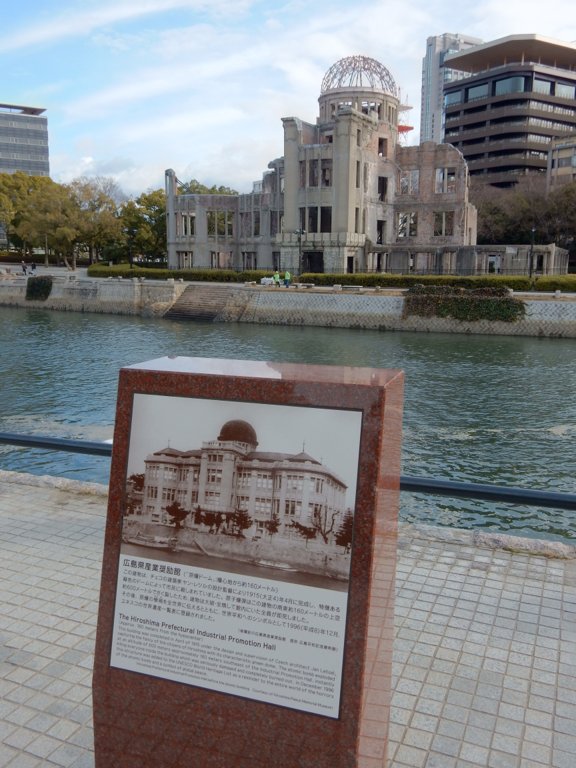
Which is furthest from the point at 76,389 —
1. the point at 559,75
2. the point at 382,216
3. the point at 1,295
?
the point at 559,75

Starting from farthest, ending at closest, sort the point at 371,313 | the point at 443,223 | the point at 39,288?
the point at 443,223 → the point at 39,288 → the point at 371,313

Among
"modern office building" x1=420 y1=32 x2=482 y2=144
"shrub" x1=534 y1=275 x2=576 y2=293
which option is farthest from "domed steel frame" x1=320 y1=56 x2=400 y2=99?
"modern office building" x1=420 y1=32 x2=482 y2=144

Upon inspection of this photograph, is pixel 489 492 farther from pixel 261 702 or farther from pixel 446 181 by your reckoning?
pixel 446 181

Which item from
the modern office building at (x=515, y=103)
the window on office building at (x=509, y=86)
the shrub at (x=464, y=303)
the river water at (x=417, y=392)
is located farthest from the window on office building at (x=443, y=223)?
the window on office building at (x=509, y=86)

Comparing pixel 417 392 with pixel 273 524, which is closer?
pixel 273 524

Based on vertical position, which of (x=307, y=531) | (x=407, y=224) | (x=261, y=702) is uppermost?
(x=407, y=224)

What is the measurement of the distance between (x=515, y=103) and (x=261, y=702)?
94.9 meters

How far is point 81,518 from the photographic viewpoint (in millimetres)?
6730

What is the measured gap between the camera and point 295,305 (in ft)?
133

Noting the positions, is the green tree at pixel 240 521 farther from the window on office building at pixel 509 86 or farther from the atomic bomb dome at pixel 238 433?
the window on office building at pixel 509 86

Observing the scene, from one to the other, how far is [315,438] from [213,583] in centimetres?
78

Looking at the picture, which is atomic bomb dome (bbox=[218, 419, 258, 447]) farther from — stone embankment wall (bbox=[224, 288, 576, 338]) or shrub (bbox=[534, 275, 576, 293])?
shrub (bbox=[534, 275, 576, 293])

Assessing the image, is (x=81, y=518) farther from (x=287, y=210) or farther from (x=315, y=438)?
(x=287, y=210)

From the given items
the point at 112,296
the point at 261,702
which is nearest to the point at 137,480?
the point at 261,702
